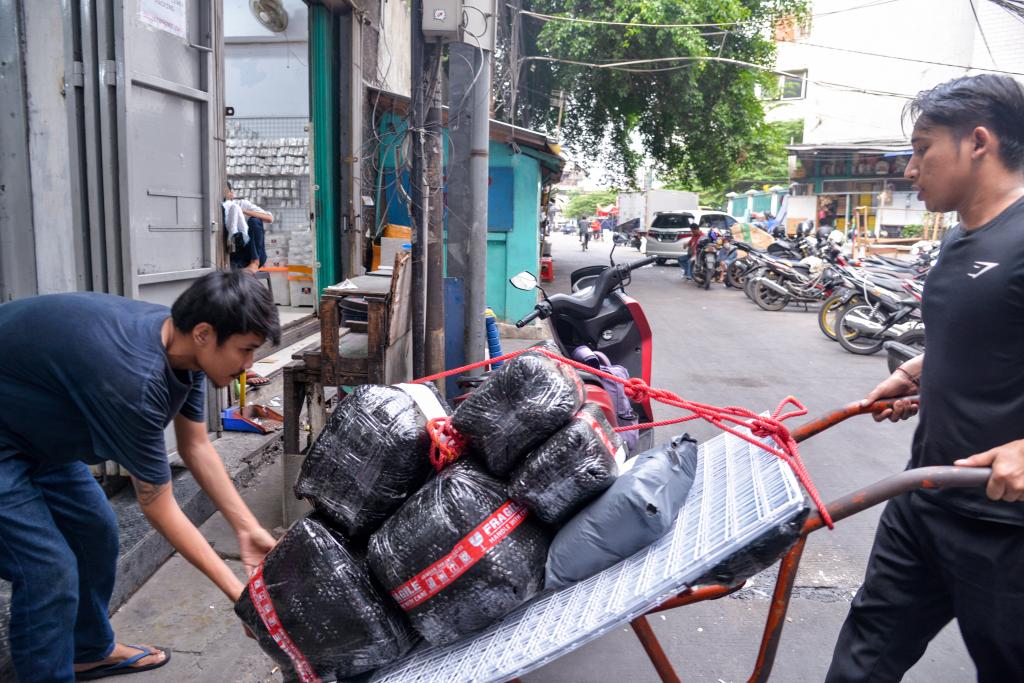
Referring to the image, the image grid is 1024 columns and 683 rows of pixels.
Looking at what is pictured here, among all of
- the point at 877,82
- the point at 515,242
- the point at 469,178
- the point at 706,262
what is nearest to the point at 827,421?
the point at 469,178

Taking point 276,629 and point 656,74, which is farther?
point 656,74

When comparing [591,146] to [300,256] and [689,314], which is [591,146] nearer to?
[689,314]

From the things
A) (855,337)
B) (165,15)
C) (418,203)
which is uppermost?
(165,15)

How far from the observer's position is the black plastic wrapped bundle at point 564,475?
177 centimetres

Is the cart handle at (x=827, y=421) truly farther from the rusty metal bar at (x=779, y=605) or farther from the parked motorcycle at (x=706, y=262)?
the parked motorcycle at (x=706, y=262)

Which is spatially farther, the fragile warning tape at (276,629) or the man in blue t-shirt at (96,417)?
the man in blue t-shirt at (96,417)

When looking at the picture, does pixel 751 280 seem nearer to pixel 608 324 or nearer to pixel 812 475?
pixel 812 475

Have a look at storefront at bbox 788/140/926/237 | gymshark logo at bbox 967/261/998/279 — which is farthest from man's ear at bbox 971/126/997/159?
Answer: storefront at bbox 788/140/926/237

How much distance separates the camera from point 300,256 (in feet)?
32.2

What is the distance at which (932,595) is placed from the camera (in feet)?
6.51

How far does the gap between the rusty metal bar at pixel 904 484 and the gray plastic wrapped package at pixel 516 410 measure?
64 cm

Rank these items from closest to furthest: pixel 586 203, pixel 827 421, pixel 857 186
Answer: pixel 827 421, pixel 857 186, pixel 586 203

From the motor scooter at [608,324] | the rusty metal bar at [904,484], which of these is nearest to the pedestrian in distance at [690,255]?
the motor scooter at [608,324]

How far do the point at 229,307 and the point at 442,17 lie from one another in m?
2.78
